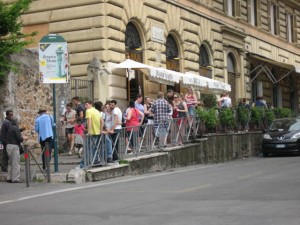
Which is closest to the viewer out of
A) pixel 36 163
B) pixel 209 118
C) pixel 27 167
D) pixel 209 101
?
pixel 27 167

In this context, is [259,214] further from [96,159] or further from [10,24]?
[10,24]

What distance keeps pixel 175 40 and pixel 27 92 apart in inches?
438

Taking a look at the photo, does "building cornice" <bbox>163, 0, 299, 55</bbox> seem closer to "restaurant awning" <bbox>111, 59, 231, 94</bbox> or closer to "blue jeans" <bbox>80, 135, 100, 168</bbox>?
"restaurant awning" <bbox>111, 59, 231, 94</bbox>

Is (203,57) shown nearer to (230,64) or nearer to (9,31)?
(230,64)

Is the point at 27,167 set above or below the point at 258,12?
below

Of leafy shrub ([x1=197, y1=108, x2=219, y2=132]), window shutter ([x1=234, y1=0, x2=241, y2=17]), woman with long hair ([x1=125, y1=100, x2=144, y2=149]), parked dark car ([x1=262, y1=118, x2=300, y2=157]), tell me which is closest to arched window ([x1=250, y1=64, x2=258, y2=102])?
window shutter ([x1=234, y1=0, x2=241, y2=17])

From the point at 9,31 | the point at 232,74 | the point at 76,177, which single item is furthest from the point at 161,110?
the point at 232,74

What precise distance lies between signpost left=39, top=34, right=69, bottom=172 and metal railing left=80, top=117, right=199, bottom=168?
1824 millimetres

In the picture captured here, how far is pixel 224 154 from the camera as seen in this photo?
24609 mm

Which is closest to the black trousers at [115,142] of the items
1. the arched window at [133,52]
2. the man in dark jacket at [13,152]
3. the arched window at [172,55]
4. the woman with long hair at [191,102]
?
the man in dark jacket at [13,152]

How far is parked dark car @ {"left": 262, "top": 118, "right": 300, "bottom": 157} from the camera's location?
2473 cm

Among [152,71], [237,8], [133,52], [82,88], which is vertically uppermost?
[237,8]

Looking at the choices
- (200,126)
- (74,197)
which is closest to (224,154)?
(200,126)

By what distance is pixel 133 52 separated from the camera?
26.8m
